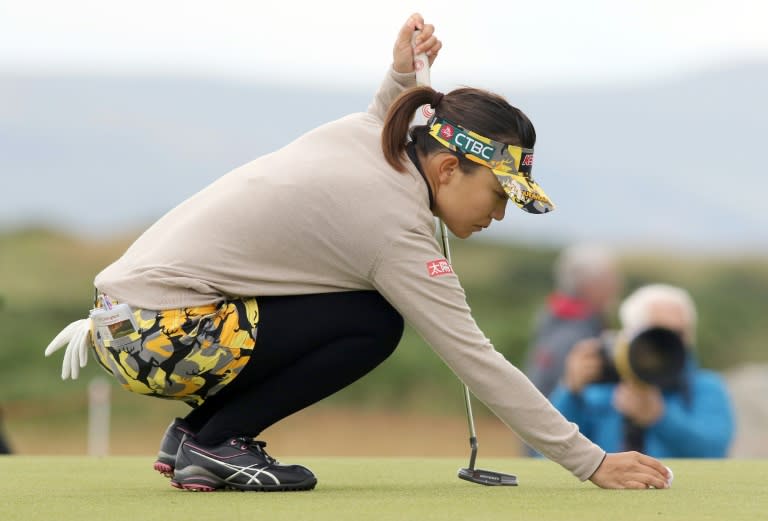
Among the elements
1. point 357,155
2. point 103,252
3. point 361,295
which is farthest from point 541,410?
point 103,252

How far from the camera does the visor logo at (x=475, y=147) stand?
3.02 m

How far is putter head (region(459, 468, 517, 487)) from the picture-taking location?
10.6 ft

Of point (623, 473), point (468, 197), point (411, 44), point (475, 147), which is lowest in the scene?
point (623, 473)

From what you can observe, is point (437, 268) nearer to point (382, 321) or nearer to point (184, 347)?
point (382, 321)

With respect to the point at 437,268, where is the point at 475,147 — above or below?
above

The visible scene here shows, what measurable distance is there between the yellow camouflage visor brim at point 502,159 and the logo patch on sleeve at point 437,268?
220mm

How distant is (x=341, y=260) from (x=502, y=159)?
406mm

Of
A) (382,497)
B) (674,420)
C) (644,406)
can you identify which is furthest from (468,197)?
(674,420)

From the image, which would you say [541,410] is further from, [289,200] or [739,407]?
[739,407]

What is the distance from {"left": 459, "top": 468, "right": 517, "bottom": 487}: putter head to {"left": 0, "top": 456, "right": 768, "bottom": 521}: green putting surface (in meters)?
0.03

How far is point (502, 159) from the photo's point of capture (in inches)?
119

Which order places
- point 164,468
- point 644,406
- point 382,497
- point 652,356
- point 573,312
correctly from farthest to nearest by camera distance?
point 573,312, point 644,406, point 652,356, point 164,468, point 382,497

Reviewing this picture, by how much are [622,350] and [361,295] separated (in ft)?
5.88

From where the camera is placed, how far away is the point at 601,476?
9.94 feet
